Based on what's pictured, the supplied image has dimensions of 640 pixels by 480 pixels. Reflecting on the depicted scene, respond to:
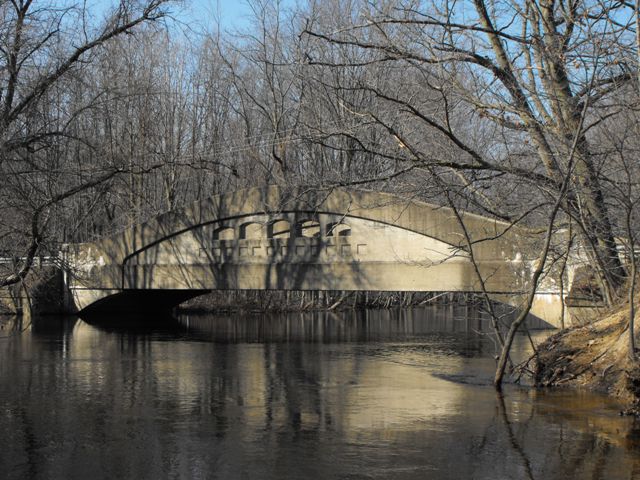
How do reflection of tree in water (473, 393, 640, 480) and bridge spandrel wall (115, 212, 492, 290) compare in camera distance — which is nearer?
reflection of tree in water (473, 393, 640, 480)

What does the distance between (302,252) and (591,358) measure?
10821 millimetres

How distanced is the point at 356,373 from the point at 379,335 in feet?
26.6

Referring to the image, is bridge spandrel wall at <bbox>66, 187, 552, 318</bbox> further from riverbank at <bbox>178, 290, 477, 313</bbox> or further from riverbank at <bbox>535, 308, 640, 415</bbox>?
riverbank at <bbox>178, 290, 477, 313</bbox>

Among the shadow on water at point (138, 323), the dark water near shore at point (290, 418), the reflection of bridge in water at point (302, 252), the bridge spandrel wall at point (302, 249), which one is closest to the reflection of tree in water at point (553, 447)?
the dark water near shore at point (290, 418)

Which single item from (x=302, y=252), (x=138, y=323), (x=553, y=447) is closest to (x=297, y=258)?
(x=302, y=252)

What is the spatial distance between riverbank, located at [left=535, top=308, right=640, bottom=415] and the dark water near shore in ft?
1.23

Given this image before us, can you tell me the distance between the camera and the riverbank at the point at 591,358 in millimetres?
11922

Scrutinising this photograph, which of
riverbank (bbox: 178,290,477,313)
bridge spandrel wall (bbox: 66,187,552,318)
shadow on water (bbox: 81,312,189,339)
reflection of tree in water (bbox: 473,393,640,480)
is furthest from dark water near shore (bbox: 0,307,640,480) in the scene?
riverbank (bbox: 178,290,477,313)

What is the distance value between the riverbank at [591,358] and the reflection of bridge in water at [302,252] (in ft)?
13.3

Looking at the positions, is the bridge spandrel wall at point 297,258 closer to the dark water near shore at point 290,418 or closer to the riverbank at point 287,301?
the dark water near shore at point 290,418

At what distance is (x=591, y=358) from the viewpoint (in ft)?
41.4

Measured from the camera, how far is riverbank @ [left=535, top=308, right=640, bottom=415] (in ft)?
39.1

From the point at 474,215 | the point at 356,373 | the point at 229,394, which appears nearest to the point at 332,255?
the point at 474,215

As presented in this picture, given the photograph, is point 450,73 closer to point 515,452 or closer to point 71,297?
point 515,452
